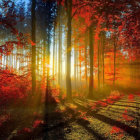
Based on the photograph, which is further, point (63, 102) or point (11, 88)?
point (63, 102)

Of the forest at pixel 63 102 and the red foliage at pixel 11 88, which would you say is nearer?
the forest at pixel 63 102

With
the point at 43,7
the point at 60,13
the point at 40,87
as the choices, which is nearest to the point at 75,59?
the point at 60,13

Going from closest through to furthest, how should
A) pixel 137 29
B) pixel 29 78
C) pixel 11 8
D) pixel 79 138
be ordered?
pixel 79 138 → pixel 11 8 → pixel 137 29 → pixel 29 78

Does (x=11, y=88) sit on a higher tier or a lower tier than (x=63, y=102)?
higher

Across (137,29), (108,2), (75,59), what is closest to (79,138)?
(137,29)

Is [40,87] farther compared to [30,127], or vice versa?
[40,87]

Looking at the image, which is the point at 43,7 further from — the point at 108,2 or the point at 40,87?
the point at 40,87

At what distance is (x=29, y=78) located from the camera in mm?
10602

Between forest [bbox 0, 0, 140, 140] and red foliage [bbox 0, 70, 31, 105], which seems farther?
red foliage [bbox 0, 70, 31, 105]

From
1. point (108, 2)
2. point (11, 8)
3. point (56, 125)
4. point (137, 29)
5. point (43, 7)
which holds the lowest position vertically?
point (56, 125)

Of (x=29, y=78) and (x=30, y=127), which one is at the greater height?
(x=29, y=78)

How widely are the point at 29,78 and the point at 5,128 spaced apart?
6.57 m

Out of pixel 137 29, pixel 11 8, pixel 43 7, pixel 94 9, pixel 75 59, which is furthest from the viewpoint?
pixel 75 59

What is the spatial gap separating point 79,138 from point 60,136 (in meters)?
0.70
